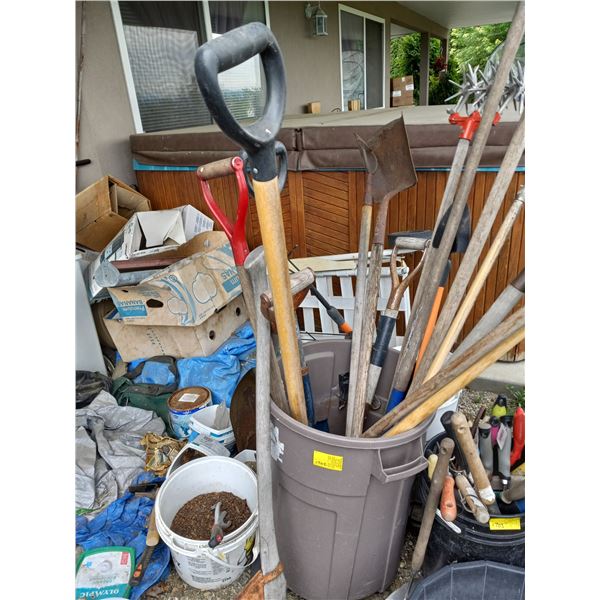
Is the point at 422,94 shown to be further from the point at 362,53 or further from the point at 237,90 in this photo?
the point at 237,90

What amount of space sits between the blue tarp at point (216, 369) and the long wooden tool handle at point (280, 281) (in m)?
1.13

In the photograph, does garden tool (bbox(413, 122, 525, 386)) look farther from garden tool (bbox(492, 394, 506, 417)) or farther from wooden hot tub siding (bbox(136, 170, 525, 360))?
wooden hot tub siding (bbox(136, 170, 525, 360))

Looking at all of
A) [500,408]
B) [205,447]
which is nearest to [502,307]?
[500,408]

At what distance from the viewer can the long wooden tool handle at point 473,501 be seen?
1.13 metres

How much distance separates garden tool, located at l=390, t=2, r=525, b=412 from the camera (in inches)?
42.1

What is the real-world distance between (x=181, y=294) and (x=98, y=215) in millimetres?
954

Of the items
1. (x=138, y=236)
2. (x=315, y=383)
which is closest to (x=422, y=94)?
(x=138, y=236)

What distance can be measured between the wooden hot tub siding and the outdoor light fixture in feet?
10.3

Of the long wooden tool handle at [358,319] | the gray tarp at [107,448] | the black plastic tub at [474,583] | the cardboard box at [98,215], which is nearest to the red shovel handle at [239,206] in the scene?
the long wooden tool handle at [358,319]

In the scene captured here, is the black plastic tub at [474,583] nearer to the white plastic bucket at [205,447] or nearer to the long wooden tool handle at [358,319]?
the long wooden tool handle at [358,319]

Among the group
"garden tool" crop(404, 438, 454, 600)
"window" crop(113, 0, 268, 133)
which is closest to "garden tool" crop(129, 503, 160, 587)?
"garden tool" crop(404, 438, 454, 600)

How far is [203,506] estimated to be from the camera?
1581mm

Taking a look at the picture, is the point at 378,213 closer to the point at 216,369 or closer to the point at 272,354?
the point at 272,354

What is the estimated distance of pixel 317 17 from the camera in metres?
5.04
